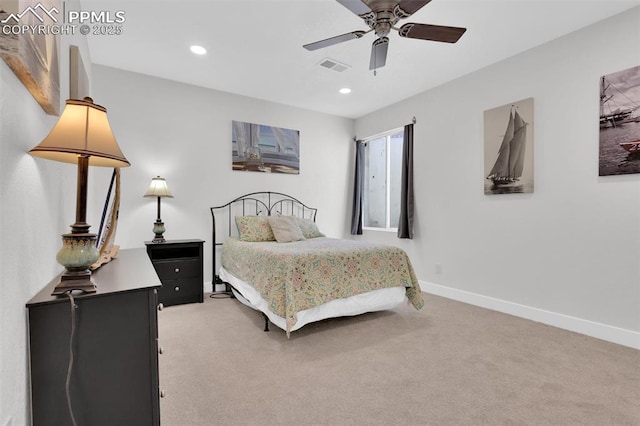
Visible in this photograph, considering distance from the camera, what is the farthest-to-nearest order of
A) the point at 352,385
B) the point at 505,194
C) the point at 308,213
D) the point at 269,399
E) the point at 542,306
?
the point at 308,213, the point at 505,194, the point at 542,306, the point at 352,385, the point at 269,399

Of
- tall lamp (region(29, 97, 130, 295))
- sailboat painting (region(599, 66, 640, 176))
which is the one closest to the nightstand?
tall lamp (region(29, 97, 130, 295))

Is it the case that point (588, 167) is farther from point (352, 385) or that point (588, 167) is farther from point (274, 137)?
point (274, 137)

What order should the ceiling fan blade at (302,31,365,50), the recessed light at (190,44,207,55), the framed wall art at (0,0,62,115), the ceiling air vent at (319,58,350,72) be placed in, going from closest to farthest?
the framed wall art at (0,0,62,115) → the ceiling fan blade at (302,31,365,50) → the recessed light at (190,44,207,55) → the ceiling air vent at (319,58,350,72)

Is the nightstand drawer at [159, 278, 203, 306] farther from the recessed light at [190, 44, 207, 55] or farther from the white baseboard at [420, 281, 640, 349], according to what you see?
the white baseboard at [420, 281, 640, 349]

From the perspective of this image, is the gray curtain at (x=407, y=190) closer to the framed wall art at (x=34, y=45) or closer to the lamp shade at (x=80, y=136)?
the lamp shade at (x=80, y=136)

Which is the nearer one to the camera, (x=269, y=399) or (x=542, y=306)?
(x=269, y=399)

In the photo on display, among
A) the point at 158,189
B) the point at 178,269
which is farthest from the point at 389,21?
the point at 178,269

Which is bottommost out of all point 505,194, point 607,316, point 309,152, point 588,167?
point 607,316

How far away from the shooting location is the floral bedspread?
2.43 meters

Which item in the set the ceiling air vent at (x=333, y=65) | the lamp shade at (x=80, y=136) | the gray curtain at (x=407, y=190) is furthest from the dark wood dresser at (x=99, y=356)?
the gray curtain at (x=407, y=190)

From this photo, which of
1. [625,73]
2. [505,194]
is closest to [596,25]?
[625,73]

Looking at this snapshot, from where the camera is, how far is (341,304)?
8.88 ft

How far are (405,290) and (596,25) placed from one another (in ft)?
9.56

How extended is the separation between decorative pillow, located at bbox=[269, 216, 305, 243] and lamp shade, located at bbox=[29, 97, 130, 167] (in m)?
2.51
